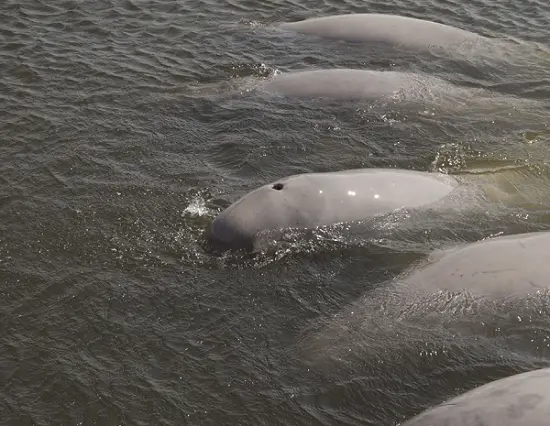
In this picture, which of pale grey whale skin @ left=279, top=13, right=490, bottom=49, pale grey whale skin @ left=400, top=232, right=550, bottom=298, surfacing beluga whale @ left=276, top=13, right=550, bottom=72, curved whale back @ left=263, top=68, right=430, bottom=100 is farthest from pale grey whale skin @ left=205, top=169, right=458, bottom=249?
pale grey whale skin @ left=279, top=13, right=490, bottom=49

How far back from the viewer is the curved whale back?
1383cm

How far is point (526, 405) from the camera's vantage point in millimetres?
6824

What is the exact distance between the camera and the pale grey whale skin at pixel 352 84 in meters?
13.8

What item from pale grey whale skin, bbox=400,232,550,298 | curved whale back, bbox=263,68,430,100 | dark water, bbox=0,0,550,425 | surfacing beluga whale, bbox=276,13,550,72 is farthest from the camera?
surfacing beluga whale, bbox=276,13,550,72

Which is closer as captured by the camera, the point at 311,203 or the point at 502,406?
the point at 502,406

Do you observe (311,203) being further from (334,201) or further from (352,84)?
(352,84)

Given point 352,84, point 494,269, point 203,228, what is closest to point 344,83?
point 352,84

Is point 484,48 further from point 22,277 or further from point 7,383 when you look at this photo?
point 7,383

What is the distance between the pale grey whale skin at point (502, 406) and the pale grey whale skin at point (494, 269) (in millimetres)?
1757

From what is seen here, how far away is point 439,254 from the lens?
32.6ft

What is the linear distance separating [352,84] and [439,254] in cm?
494

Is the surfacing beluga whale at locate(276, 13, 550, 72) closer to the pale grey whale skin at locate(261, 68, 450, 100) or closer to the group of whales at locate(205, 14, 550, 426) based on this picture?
the pale grey whale skin at locate(261, 68, 450, 100)

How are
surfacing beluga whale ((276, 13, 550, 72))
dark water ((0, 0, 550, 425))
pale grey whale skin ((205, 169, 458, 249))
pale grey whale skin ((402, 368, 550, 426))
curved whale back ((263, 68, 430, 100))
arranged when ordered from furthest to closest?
surfacing beluga whale ((276, 13, 550, 72)) < curved whale back ((263, 68, 430, 100)) < pale grey whale skin ((205, 169, 458, 249)) < dark water ((0, 0, 550, 425)) < pale grey whale skin ((402, 368, 550, 426))

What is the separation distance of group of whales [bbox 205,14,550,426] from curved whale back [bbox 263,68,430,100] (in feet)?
9.86
